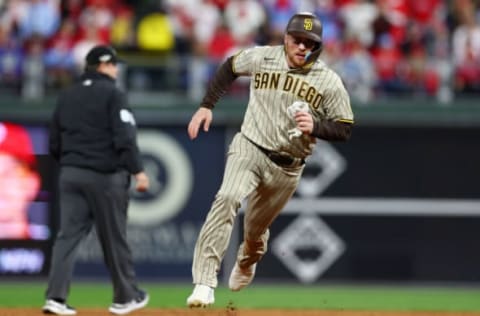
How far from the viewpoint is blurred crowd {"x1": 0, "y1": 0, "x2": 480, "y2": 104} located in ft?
47.7

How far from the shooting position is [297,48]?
8.14m

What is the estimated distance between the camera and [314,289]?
13.9 metres

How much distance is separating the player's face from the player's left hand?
533 millimetres

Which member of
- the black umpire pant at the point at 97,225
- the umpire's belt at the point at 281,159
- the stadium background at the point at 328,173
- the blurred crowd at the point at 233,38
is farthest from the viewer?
the blurred crowd at the point at 233,38

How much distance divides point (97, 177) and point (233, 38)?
6.35 m

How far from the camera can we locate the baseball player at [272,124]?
7.96 m

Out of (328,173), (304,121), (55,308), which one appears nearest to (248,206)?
(304,121)

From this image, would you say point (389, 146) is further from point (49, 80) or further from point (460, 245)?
point (49, 80)

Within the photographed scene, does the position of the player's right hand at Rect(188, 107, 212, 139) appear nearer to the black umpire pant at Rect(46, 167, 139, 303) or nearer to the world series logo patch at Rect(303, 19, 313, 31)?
the world series logo patch at Rect(303, 19, 313, 31)

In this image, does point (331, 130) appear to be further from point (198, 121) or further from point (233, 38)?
point (233, 38)

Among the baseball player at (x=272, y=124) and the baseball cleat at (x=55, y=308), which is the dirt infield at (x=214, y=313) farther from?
the baseball player at (x=272, y=124)

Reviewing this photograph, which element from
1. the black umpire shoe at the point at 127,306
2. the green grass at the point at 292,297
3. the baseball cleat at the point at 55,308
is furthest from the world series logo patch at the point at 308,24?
the green grass at the point at 292,297

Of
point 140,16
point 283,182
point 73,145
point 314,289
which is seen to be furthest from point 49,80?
point 283,182

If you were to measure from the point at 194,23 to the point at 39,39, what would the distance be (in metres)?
2.20
